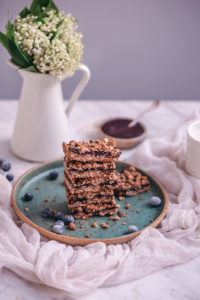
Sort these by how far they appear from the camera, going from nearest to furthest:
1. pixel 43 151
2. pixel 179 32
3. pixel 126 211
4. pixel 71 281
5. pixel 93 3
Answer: pixel 71 281
pixel 126 211
pixel 43 151
pixel 93 3
pixel 179 32

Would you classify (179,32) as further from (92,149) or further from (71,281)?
(71,281)

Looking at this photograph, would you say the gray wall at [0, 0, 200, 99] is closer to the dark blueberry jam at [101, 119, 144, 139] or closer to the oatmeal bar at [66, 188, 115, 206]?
the dark blueberry jam at [101, 119, 144, 139]

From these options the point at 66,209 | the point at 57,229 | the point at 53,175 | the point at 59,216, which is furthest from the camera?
the point at 53,175

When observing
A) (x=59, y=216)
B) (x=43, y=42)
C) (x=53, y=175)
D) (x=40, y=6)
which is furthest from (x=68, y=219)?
(x=40, y=6)

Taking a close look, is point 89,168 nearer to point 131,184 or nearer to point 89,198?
point 89,198

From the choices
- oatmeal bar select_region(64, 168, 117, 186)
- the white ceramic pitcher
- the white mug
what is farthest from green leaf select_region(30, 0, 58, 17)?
the white mug

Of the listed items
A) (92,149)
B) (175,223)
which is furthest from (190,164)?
(92,149)

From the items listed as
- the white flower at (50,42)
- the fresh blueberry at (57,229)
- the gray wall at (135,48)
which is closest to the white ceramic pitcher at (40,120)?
the white flower at (50,42)
